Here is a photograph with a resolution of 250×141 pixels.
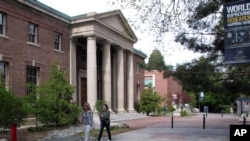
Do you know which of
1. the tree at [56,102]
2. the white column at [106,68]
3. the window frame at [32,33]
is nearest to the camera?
the tree at [56,102]

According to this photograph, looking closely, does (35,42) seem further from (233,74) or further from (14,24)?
(233,74)

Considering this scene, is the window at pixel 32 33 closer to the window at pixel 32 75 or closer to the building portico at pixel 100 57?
the window at pixel 32 75

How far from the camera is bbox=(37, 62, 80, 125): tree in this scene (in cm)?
2086

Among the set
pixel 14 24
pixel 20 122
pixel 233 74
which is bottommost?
pixel 20 122

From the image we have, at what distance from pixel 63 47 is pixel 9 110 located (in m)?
13.2

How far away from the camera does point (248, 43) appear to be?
10352mm

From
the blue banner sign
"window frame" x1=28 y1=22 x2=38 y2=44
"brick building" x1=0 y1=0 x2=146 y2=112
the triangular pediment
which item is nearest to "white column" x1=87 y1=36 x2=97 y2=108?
"brick building" x1=0 y1=0 x2=146 y2=112

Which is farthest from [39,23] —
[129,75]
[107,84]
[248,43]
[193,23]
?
[248,43]

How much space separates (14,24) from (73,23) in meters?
7.09

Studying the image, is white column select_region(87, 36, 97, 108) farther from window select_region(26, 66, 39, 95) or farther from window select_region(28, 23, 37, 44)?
window select_region(28, 23, 37, 44)

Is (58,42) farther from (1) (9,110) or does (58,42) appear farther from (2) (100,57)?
(1) (9,110)

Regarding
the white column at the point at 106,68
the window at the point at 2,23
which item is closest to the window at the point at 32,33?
the window at the point at 2,23

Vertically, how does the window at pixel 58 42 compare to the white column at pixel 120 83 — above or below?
above

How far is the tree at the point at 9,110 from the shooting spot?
15.3 m
